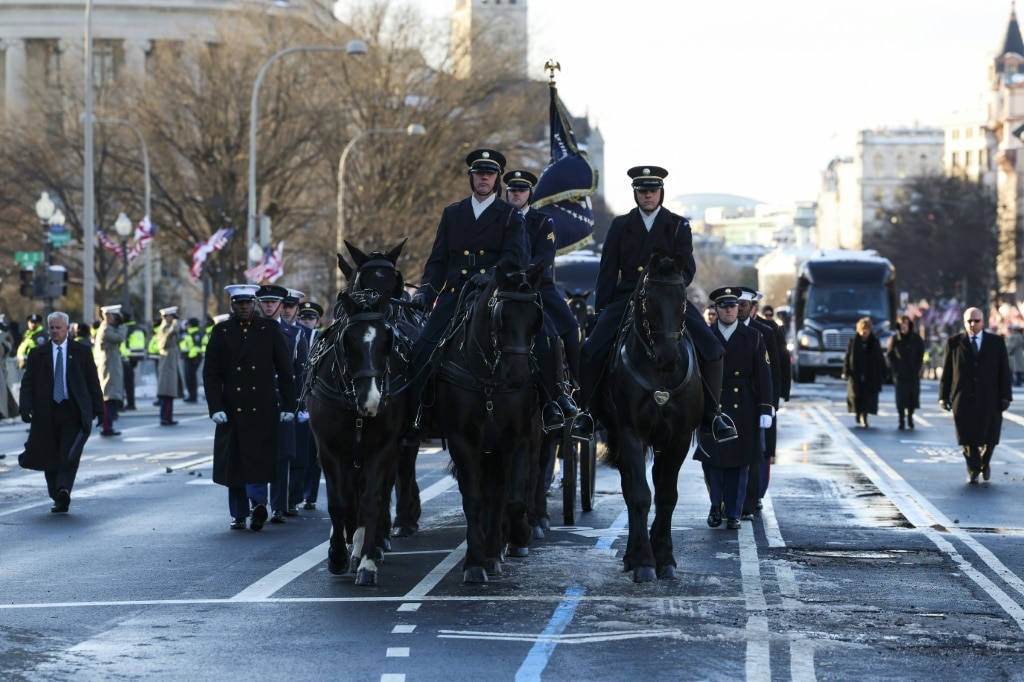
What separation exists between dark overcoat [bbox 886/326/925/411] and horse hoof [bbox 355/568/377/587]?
A: 22.4 metres

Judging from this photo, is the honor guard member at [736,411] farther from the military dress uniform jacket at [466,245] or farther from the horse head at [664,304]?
the horse head at [664,304]

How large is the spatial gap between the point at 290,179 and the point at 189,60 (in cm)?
557

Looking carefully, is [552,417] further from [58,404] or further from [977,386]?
[977,386]

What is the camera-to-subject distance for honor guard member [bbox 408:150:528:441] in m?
13.7

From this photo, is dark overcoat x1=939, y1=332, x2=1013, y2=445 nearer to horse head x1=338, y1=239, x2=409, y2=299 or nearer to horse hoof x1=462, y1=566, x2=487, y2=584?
horse head x1=338, y1=239, x2=409, y2=299

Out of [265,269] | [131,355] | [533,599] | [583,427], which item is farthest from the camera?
[265,269]

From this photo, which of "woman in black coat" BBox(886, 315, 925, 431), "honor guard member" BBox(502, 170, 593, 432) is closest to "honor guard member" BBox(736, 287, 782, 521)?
"honor guard member" BBox(502, 170, 593, 432)

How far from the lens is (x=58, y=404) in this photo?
63.8ft

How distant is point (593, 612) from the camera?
454 inches

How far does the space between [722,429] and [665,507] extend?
2.18ft

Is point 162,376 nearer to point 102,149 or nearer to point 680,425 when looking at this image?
point 680,425

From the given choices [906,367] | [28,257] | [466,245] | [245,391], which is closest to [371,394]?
[466,245]

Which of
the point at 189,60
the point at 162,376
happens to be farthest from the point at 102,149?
the point at 162,376

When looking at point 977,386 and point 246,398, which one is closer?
point 246,398
